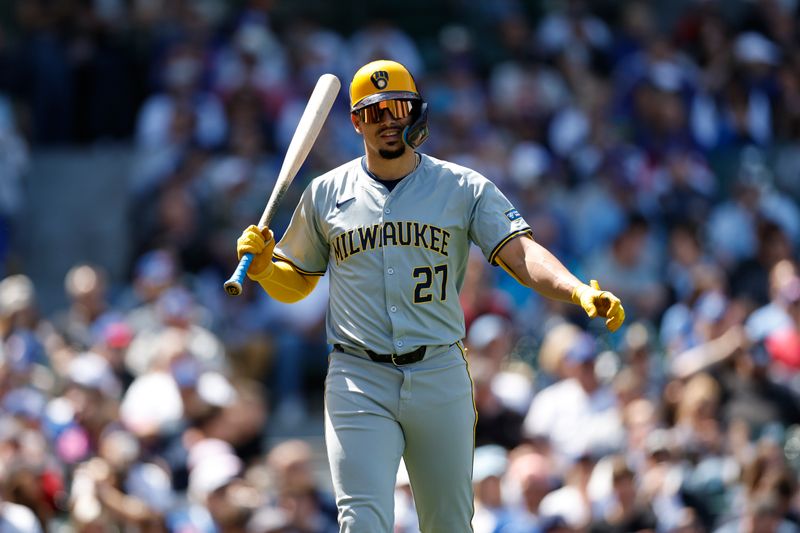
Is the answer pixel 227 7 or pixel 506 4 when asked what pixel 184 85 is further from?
pixel 506 4

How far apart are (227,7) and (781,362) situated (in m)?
8.32

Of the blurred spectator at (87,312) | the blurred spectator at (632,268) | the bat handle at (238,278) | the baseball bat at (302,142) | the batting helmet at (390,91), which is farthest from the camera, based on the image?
the blurred spectator at (632,268)

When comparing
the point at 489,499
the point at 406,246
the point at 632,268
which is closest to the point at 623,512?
the point at 489,499

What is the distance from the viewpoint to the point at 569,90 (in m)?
14.2

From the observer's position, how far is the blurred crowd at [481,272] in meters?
8.73

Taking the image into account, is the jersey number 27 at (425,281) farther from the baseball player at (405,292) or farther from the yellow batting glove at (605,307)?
the yellow batting glove at (605,307)

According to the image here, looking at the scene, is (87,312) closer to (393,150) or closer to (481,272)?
(481,272)

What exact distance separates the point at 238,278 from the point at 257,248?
9.1 inches

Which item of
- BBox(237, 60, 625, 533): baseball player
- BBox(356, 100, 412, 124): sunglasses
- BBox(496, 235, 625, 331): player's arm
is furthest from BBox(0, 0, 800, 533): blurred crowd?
BBox(356, 100, 412, 124): sunglasses

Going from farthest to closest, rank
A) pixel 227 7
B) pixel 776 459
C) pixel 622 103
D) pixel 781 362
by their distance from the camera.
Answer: pixel 227 7, pixel 622 103, pixel 781 362, pixel 776 459

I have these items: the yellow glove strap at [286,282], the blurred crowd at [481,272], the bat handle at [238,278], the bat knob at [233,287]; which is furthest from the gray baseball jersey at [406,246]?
the blurred crowd at [481,272]

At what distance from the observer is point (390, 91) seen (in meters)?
5.51

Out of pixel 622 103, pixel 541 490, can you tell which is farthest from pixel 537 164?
pixel 541 490

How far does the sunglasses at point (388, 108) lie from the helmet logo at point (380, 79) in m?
0.07
